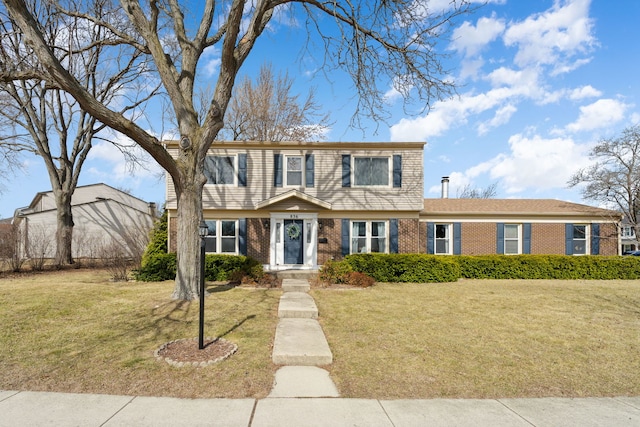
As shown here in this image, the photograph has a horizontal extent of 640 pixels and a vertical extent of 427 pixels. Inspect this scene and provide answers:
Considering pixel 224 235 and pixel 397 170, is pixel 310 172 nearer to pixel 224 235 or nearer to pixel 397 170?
pixel 397 170

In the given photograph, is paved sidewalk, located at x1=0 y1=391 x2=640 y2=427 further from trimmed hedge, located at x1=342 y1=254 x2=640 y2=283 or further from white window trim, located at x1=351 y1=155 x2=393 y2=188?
white window trim, located at x1=351 y1=155 x2=393 y2=188

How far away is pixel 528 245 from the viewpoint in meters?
15.3

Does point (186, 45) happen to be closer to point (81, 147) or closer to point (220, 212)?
point (220, 212)

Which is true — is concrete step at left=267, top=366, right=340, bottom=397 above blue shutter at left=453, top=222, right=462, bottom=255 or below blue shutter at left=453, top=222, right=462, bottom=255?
below

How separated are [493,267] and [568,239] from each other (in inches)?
205

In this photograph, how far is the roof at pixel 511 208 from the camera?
1512 centimetres

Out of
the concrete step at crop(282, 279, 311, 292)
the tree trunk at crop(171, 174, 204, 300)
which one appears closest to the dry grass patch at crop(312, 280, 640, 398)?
the concrete step at crop(282, 279, 311, 292)

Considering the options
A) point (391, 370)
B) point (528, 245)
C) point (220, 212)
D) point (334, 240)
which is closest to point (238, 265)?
point (220, 212)

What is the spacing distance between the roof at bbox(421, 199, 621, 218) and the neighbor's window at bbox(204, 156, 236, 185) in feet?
29.2

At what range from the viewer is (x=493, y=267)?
1337cm

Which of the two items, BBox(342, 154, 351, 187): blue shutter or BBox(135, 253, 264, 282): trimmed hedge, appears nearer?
BBox(135, 253, 264, 282): trimmed hedge

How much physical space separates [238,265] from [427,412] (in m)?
9.23

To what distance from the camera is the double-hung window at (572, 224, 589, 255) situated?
50.8ft

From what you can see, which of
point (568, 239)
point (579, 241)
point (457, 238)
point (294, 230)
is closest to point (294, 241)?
point (294, 230)
